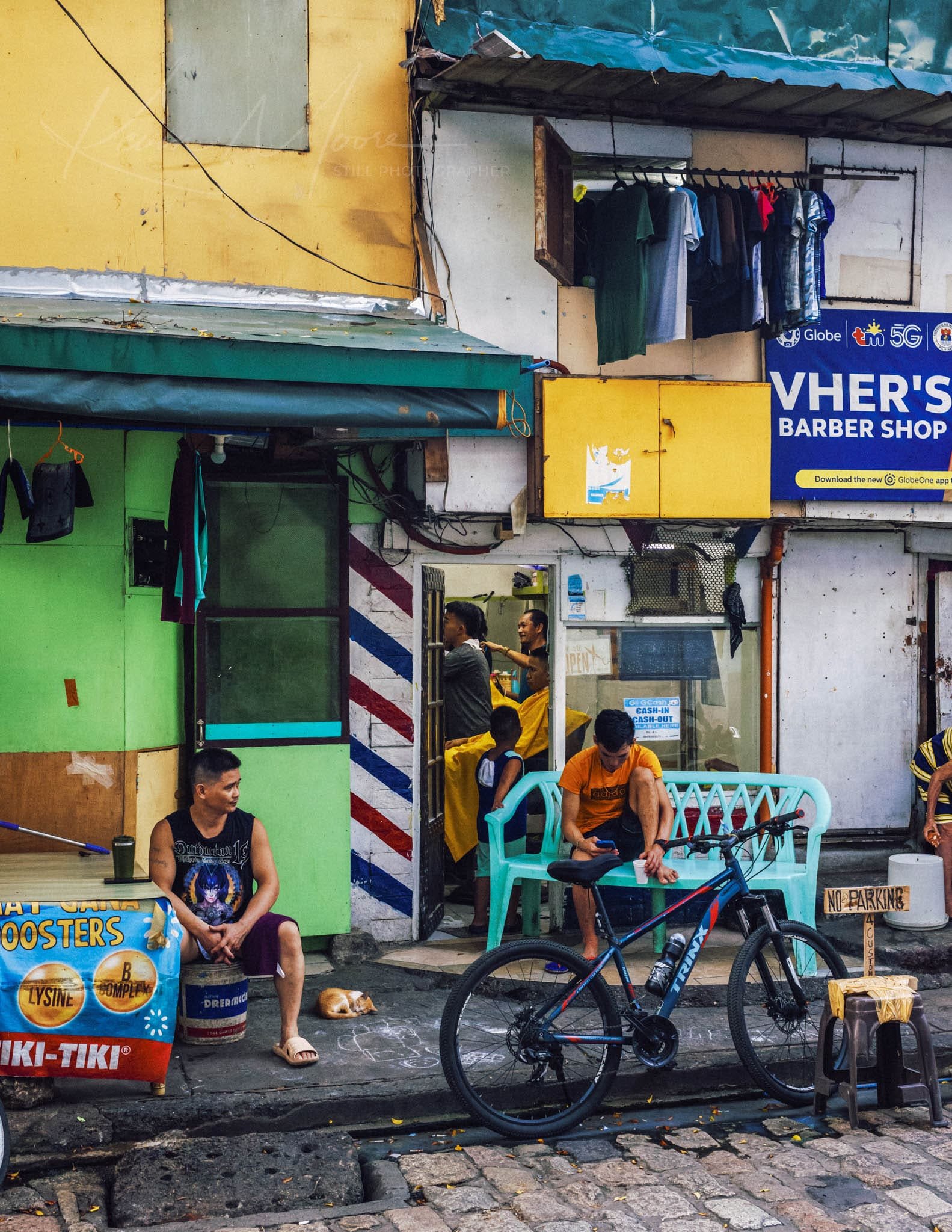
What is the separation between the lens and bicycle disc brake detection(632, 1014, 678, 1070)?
5.42 metres

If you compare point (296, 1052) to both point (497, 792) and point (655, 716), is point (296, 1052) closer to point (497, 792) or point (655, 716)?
point (497, 792)

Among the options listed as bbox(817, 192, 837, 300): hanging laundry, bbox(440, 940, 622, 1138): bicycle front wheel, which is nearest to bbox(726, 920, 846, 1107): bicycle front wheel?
bbox(440, 940, 622, 1138): bicycle front wheel

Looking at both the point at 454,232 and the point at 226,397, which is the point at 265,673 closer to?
the point at 226,397

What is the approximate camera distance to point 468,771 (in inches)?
348

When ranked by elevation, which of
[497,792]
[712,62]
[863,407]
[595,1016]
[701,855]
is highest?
[712,62]

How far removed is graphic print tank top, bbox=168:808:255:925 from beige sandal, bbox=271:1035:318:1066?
634 millimetres

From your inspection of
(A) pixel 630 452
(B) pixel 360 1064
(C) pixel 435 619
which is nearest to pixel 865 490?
(A) pixel 630 452

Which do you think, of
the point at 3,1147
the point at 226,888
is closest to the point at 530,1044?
the point at 226,888

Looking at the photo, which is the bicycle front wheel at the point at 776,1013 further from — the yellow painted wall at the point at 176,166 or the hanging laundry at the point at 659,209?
the yellow painted wall at the point at 176,166

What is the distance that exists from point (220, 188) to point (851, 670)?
17.3ft

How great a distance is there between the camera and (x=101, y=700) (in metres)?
6.74

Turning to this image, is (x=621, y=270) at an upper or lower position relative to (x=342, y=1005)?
upper

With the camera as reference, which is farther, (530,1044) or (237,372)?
(237,372)

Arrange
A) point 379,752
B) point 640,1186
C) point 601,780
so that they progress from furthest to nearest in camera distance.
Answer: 1. point 379,752
2. point 601,780
3. point 640,1186
